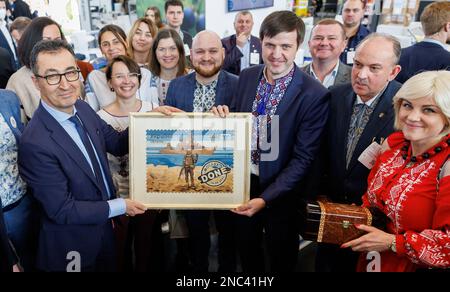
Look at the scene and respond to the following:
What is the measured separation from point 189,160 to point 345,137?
0.91 m

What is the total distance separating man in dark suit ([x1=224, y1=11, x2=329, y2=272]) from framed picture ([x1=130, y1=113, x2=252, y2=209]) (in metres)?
0.13

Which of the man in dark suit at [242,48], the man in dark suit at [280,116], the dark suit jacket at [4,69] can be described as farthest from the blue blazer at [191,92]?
the man in dark suit at [242,48]

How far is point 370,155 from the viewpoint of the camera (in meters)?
1.92

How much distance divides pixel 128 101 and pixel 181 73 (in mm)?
742

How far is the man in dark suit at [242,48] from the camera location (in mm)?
4777

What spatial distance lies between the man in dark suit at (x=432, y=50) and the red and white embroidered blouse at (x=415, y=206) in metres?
2.38

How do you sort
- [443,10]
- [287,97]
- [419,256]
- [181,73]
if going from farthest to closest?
[443,10] → [181,73] → [287,97] → [419,256]

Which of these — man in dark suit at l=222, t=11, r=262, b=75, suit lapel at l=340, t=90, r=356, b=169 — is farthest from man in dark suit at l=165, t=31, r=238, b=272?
man in dark suit at l=222, t=11, r=262, b=75

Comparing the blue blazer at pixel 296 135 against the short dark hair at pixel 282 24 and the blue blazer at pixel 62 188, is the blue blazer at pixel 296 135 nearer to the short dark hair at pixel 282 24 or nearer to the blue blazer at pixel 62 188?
the short dark hair at pixel 282 24

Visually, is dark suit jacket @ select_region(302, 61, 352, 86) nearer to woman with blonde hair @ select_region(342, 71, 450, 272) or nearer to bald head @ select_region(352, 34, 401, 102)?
bald head @ select_region(352, 34, 401, 102)

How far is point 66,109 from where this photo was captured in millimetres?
1782

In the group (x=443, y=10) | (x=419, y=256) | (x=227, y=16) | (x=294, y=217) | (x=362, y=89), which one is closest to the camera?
(x=419, y=256)
